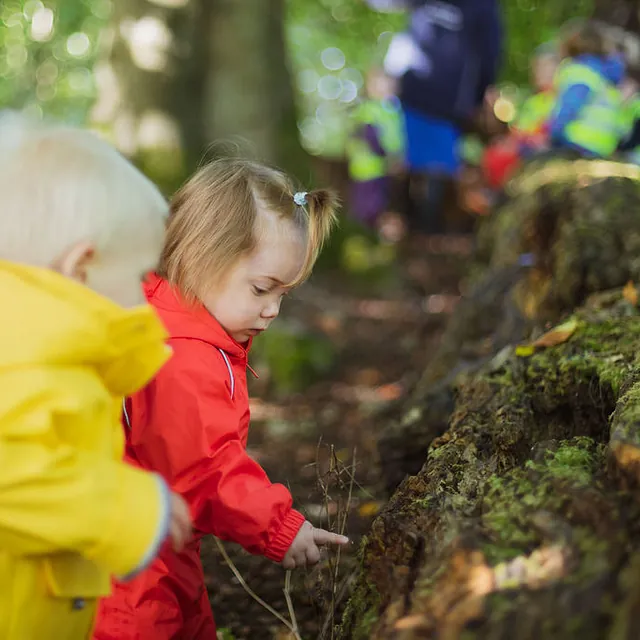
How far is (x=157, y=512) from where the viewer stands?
1.56 meters

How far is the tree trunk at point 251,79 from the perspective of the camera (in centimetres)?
820

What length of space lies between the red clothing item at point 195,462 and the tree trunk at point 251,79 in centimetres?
614

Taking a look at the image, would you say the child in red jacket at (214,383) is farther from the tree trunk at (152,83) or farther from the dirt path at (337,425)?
the tree trunk at (152,83)

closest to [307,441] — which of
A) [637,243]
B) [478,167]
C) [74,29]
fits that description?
[637,243]

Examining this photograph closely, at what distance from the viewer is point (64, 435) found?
61.4 inches

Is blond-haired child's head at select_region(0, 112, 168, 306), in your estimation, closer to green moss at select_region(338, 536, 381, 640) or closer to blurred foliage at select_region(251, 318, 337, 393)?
green moss at select_region(338, 536, 381, 640)

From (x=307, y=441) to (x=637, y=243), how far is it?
2316 mm

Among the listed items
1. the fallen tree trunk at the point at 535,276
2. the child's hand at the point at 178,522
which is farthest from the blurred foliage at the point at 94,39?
the child's hand at the point at 178,522

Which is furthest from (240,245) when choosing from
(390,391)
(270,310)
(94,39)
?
(94,39)

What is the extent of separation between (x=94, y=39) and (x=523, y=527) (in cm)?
1614

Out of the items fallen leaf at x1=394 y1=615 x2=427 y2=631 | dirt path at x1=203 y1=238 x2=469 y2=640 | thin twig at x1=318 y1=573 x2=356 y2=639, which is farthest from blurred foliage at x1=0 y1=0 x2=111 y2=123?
fallen leaf at x1=394 y1=615 x2=427 y2=631

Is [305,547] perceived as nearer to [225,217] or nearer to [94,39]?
[225,217]

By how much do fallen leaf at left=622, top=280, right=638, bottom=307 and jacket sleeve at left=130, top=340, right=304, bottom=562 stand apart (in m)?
1.90

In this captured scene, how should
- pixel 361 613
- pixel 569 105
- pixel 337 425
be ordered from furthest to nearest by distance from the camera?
pixel 569 105 → pixel 337 425 → pixel 361 613
